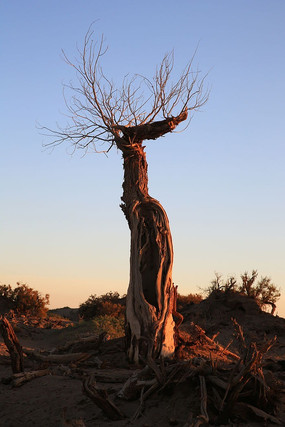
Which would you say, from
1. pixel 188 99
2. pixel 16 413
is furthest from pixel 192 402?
pixel 188 99

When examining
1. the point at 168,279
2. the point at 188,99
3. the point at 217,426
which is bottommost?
the point at 217,426

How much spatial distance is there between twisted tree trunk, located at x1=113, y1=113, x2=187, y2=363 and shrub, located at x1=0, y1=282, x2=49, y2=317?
1316cm

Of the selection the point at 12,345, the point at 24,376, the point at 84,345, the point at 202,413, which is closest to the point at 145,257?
the point at 84,345

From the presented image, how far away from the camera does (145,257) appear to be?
37.4 ft

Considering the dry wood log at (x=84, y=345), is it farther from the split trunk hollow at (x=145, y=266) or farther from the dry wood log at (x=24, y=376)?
the dry wood log at (x=24, y=376)

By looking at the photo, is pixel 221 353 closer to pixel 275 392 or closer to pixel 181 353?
pixel 181 353

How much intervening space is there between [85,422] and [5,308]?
60.0 ft

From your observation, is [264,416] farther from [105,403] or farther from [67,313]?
[67,313]

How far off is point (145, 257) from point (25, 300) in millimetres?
13948

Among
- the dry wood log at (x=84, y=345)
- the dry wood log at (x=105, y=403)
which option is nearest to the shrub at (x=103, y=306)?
the dry wood log at (x=84, y=345)

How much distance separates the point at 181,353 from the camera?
36.1ft

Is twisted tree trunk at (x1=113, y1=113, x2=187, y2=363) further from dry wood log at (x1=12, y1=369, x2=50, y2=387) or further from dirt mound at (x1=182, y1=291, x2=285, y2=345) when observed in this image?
dirt mound at (x1=182, y1=291, x2=285, y2=345)

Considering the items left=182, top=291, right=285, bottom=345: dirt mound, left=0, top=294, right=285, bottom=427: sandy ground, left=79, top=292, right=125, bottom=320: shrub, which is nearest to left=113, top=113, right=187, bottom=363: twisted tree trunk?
left=0, top=294, right=285, bottom=427: sandy ground

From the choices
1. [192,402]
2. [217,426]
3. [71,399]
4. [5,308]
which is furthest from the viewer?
[5,308]
